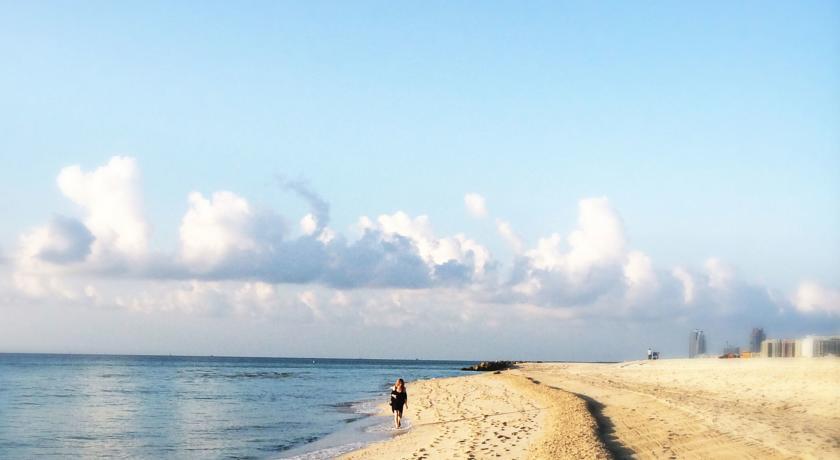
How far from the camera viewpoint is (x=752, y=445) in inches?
776

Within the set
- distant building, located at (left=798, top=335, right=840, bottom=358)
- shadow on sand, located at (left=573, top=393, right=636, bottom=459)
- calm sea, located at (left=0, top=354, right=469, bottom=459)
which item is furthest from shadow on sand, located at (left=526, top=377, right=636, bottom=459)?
distant building, located at (left=798, top=335, right=840, bottom=358)

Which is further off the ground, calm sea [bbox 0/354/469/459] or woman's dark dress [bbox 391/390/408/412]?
woman's dark dress [bbox 391/390/408/412]

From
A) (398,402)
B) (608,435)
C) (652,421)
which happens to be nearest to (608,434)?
(608,435)

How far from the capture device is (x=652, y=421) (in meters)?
24.9

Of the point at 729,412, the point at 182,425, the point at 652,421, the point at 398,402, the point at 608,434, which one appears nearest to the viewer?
the point at 608,434

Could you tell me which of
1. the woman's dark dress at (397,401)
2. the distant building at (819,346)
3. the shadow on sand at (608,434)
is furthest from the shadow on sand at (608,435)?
the distant building at (819,346)

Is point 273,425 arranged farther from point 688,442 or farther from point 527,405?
point 688,442

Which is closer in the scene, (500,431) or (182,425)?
(500,431)

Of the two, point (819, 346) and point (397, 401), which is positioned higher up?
point (819, 346)

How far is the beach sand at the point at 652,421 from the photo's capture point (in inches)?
770

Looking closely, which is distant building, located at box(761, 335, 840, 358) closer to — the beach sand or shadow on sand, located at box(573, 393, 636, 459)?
the beach sand

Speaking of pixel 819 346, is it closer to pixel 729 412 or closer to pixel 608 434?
pixel 729 412

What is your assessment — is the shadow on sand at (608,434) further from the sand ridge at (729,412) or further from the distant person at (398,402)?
the distant person at (398,402)

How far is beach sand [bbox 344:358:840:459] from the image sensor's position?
64.2 ft
